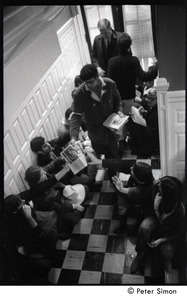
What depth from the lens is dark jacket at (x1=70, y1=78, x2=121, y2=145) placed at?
196 cm

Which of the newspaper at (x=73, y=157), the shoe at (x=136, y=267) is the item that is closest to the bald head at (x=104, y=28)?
the newspaper at (x=73, y=157)

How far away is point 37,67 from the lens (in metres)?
2.29

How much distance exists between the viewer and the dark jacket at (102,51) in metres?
2.28

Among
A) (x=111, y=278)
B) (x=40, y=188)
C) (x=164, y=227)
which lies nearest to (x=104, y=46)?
(x=40, y=188)

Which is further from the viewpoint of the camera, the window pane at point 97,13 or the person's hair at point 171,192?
the window pane at point 97,13

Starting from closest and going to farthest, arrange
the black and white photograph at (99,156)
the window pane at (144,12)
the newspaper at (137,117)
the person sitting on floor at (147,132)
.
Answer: the window pane at (144,12) → the black and white photograph at (99,156) → the person sitting on floor at (147,132) → the newspaper at (137,117)

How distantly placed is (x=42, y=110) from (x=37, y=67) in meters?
0.37

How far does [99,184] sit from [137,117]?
2.08 feet

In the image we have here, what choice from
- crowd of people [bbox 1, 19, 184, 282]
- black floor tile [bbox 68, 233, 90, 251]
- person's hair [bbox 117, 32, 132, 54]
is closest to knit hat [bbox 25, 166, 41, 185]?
crowd of people [bbox 1, 19, 184, 282]

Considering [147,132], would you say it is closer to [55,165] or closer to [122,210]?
[122,210]

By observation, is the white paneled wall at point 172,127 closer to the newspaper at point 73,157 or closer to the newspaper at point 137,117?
the newspaper at point 137,117

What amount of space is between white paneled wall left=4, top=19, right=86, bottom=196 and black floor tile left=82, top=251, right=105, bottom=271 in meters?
0.72

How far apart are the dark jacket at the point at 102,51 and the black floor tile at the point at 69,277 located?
1.74 m

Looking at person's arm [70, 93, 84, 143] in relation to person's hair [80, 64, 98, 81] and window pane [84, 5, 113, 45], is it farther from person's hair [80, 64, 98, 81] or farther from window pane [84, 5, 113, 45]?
window pane [84, 5, 113, 45]
